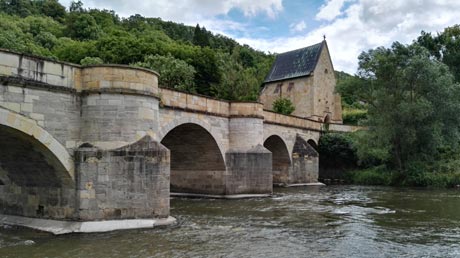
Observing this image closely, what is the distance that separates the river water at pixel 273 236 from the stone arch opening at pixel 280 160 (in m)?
12.2

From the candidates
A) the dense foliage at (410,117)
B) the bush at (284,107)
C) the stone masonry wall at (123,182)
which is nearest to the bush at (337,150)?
the dense foliage at (410,117)

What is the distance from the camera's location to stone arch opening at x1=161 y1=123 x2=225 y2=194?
825 inches

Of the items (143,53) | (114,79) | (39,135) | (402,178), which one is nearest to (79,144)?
(39,135)

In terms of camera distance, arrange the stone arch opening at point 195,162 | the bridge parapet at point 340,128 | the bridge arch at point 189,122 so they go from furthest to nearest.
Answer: the bridge parapet at point 340,128, the stone arch opening at point 195,162, the bridge arch at point 189,122

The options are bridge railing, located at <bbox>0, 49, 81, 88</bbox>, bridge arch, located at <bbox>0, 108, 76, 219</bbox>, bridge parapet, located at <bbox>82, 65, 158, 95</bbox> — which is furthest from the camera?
bridge parapet, located at <bbox>82, 65, 158, 95</bbox>

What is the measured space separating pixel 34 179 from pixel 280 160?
20.1 m

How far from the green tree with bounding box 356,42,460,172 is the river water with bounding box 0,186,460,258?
10.6 metres

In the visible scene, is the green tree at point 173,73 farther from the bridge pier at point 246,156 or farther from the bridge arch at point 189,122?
the bridge arch at point 189,122

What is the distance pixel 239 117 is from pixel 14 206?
11711 mm

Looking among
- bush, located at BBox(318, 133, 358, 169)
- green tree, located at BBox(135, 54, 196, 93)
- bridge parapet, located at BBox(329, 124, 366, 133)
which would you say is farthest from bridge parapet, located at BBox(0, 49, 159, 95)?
bridge parapet, located at BBox(329, 124, 366, 133)

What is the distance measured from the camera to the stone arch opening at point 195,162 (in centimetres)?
2095

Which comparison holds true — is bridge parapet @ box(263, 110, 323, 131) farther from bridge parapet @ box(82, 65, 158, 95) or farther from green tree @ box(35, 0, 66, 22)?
green tree @ box(35, 0, 66, 22)

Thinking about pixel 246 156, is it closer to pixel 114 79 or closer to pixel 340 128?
pixel 114 79

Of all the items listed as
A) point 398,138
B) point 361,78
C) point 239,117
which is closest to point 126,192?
point 239,117
